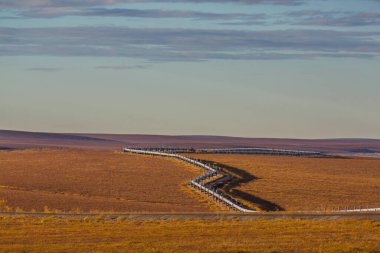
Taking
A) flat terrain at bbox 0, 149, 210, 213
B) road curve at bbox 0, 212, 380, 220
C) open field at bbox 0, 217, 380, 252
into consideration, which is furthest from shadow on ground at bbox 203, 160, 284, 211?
open field at bbox 0, 217, 380, 252

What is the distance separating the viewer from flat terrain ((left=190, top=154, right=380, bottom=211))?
7462 cm

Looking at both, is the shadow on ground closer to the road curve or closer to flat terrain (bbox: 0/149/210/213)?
flat terrain (bbox: 0/149/210/213)

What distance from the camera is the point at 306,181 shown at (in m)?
88.9

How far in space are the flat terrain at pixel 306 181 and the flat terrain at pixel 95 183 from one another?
5239mm

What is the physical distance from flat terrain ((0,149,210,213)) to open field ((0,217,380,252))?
1428cm

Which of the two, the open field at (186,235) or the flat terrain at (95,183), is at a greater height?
the open field at (186,235)

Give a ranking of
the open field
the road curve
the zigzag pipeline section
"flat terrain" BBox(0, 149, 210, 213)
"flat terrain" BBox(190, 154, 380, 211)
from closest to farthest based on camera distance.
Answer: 1. the open field
2. the road curve
3. "flat terrain" BBox(0, 149, 210, 213)
4. the zigzag pipeline section
5. "flat terrain" BBox(190, 154, 380, 211)

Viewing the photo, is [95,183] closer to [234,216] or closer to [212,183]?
[212,183]

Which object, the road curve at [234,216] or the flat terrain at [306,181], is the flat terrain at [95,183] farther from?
the road curve at [234,216]

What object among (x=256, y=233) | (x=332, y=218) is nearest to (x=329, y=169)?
(x=332, y=218)

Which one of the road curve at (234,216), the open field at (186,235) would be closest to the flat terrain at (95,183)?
the road curve at (234,216)

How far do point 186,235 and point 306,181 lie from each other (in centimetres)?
4795

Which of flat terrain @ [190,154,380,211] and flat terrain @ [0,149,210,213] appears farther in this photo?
flat terrain @ [190,154,380,211]

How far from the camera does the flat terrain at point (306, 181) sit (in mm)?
74625
